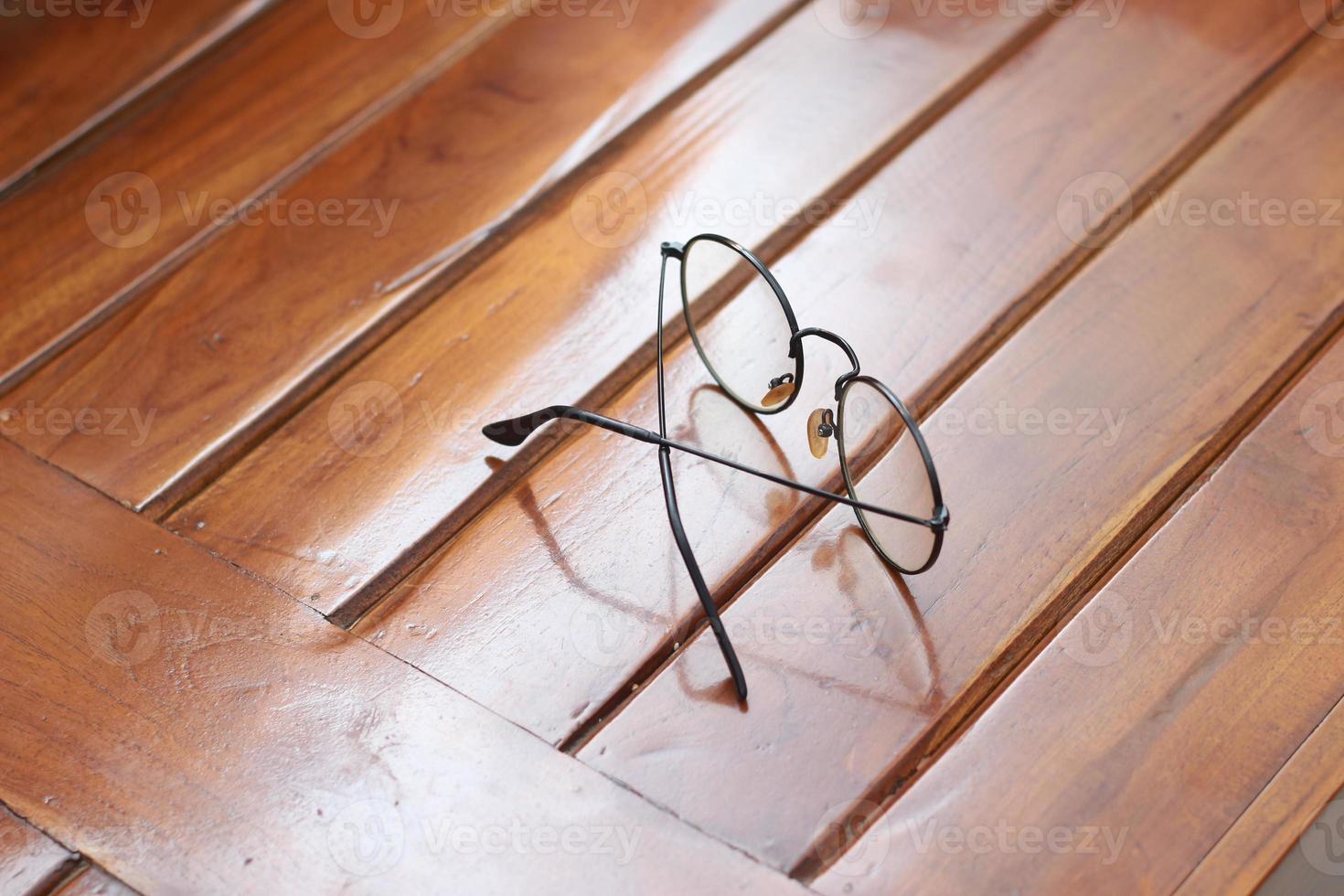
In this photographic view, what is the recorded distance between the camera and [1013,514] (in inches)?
29.8

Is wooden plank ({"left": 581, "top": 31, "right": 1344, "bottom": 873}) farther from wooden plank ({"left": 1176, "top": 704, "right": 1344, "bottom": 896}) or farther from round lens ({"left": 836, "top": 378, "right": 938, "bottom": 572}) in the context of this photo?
wooden plank ({"left": 1176, "top": 704, "right": 1344, "bottom": 896})

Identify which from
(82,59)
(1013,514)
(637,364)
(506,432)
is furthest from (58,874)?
(82,59)

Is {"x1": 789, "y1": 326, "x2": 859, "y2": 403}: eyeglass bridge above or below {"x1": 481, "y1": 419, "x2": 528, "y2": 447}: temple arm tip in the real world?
above

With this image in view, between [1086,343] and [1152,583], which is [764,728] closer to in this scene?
[1152,583]

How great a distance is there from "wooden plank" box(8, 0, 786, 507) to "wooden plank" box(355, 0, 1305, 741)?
214 mm

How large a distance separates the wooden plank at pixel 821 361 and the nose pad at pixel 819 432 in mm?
48

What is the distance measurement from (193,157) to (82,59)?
20 centimetres

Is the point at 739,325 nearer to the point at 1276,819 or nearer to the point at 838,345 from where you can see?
the point at 838,345

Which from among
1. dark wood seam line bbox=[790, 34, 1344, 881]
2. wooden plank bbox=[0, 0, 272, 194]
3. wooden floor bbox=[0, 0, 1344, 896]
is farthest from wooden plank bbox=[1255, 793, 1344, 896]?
wooden plank bbox=[0, 0, 272, 194]

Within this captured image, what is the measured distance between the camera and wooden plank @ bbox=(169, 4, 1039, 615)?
0.79m

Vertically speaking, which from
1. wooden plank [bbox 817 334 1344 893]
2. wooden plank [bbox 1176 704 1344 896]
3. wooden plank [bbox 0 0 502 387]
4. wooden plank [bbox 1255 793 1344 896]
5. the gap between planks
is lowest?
wooden plank [bbox 1255 793 1344 896]

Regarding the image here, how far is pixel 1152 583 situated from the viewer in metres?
0.72

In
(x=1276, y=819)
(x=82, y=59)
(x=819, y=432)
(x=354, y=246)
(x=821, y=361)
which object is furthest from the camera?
(x=82, y=59)

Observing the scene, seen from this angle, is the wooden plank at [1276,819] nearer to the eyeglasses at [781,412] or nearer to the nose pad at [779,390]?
the eyeglasses at [781,412]
